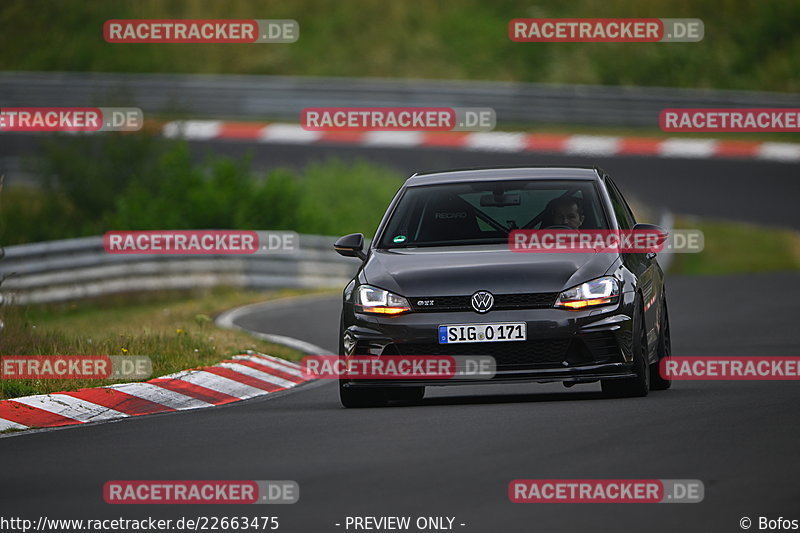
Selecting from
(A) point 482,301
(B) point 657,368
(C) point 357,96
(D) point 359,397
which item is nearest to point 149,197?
(C) point 357,96

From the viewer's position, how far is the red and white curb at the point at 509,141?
35344 mm

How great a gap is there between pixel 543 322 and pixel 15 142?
28.6 m

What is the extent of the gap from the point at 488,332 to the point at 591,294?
27.7 inches

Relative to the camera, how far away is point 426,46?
44.5 m

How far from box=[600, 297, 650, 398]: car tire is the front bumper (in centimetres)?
11

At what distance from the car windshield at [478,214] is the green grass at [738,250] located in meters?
15.3

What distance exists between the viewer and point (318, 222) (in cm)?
2909

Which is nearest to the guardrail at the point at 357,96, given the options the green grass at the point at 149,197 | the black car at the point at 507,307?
the green grass at the point at 149,197

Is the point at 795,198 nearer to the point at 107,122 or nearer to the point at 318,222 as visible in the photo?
the point at 318,222

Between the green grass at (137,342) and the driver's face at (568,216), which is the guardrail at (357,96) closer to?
the green grass at (137,342)

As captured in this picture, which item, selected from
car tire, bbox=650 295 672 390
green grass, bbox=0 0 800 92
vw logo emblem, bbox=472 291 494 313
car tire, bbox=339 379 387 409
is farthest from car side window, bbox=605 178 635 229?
green grass, bbox=0 0 800 92

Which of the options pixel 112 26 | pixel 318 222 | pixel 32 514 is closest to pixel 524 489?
pixel 32 514

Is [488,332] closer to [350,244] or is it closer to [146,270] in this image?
[350,244]

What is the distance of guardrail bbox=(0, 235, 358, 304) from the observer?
23156 millimetres
